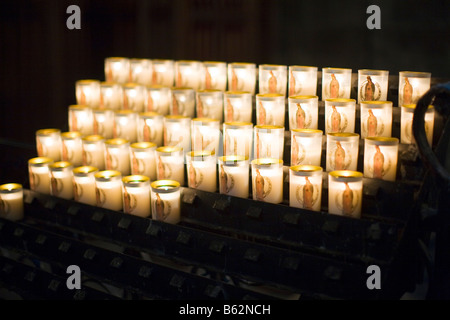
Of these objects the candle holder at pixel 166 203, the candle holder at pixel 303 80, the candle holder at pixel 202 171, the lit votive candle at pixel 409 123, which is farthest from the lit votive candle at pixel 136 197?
the lit votive candle at pixel 409 123

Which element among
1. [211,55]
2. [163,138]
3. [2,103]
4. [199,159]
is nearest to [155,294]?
[199,159]

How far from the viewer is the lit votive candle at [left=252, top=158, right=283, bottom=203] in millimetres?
1941

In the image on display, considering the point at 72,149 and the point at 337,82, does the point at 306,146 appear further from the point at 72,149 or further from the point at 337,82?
the point at 72,149

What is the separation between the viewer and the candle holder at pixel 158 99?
2521 mm

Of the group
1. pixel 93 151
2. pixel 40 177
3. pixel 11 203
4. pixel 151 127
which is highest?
pixel 151 127

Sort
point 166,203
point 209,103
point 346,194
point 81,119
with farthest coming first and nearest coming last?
point 81,119 → point 209,103 → point 166,203 → point 346,194

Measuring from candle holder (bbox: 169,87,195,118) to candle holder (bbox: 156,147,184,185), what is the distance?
0.88ft

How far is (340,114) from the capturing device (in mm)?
2062

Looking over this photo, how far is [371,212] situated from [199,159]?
0.65 metres

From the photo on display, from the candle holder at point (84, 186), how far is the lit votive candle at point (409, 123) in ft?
3.97

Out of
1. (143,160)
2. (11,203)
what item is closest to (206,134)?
(143,160)

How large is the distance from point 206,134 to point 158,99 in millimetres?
418

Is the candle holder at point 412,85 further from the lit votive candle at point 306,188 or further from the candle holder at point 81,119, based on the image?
the candle holder at point 81,119

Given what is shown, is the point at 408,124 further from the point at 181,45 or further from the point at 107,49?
the point at 107,49
